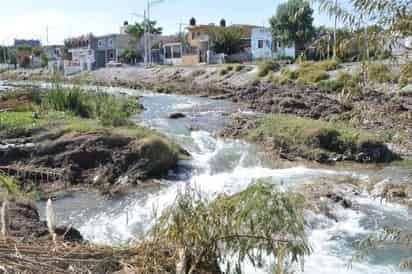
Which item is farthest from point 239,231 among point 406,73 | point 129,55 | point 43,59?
point 43,59

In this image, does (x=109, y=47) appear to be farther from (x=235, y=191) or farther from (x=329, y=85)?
(x=235, y=191)

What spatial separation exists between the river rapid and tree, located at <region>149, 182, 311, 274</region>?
0.62 meters

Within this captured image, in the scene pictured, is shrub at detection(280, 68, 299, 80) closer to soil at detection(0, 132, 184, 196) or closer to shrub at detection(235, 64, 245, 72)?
shrub at detection(235, 64, 245, 72)

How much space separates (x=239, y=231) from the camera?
415 centimetres

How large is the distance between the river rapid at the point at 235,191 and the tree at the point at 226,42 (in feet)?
117

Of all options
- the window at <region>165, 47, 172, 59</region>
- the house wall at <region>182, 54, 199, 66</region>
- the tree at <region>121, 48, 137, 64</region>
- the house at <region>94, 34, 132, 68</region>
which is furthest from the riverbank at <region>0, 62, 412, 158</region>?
the house at <region>94, 34, 132, 68</region>

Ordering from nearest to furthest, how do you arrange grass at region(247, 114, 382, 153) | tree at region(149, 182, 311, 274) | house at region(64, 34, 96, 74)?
tree at region(149, 182, 311, 274)
grass at region(247, 114, 382, 153)
house at region(64, 34, 96, 74)

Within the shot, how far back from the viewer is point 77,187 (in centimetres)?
1091

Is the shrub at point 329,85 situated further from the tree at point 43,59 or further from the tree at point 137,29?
the tree at point 43,59

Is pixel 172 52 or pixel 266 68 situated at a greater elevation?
pixel 172 52

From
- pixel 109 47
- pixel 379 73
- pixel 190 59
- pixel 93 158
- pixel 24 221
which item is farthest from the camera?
pixel 109 47

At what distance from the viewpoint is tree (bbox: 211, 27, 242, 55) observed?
51719 mm

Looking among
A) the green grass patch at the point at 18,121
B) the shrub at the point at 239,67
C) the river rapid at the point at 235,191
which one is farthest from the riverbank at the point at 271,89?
the green grass patch at the point at 18,121

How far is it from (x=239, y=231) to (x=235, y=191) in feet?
21.9
